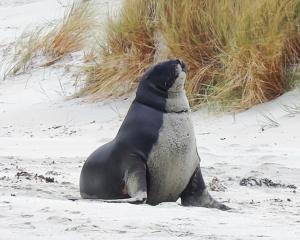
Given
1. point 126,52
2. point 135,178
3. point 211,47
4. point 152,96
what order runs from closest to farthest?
point 135,178
point 152,96
point 211,47
point 126,52

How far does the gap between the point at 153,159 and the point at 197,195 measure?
0.95 ft

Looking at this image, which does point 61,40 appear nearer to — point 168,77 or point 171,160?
point 168,77

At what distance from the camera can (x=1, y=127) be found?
851 cm

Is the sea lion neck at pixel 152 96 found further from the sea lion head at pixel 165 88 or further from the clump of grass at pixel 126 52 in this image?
the clump of grass at pixel 126 52

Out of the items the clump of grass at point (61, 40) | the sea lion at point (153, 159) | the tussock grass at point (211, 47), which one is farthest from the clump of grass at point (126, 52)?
the sea lion at point (153, 159)

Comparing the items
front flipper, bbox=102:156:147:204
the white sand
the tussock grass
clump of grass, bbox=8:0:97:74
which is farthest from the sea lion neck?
clump of grass, bbox=8:0:97:74

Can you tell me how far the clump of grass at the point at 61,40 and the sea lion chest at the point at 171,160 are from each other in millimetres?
6416

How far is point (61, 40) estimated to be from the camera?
11.3m

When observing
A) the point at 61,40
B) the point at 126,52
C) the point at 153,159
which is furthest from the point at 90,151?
the point at 61,40

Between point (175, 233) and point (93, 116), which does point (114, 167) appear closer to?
point (175, 233)

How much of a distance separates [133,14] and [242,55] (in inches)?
62.9

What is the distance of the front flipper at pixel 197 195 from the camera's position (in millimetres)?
4551

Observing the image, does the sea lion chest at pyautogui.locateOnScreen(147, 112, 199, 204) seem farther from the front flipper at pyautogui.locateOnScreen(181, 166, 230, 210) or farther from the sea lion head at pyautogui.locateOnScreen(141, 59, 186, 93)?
the sea lion head at pyautogui.locateOnScreen(141, 59, 186, 93)

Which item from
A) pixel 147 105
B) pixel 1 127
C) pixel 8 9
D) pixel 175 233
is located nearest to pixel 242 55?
pixel 1 127
